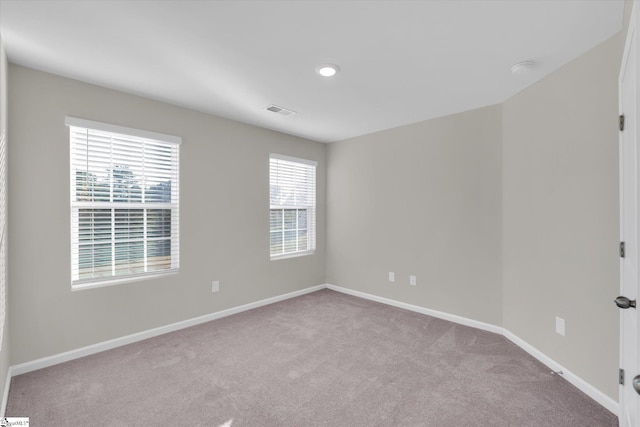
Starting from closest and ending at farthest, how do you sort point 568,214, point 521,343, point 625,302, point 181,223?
point 625,302
point 568,214
point 521,343
point 181,223

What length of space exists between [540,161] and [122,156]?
395 centimetres

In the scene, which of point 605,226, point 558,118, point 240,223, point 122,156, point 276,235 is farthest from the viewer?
point 276,235

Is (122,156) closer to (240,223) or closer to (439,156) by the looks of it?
(240,223)

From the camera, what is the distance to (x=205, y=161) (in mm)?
3525

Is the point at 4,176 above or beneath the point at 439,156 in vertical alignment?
beneath

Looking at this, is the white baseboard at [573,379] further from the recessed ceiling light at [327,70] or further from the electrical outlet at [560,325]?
the recessed ceiling light at [327,70]

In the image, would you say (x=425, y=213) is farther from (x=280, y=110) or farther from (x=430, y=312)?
(x=280, y=110)

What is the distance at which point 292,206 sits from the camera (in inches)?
182

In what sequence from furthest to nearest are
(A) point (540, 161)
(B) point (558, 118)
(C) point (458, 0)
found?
1. (A) point (540, 161)
2. (B) point (558, 118)
3. (C) point (458, 0)

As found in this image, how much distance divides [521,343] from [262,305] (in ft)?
9.89

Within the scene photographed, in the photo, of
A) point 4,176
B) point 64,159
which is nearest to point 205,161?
point 64,159

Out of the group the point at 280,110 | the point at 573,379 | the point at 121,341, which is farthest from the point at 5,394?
the point at 573,379

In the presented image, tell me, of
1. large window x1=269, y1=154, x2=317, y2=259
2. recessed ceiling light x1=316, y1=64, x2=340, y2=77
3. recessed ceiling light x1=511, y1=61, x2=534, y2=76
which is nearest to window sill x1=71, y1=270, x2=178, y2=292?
large window x1=269, y1=154, x2=317, y2=259

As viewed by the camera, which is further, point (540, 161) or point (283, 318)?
point (283, 318)
